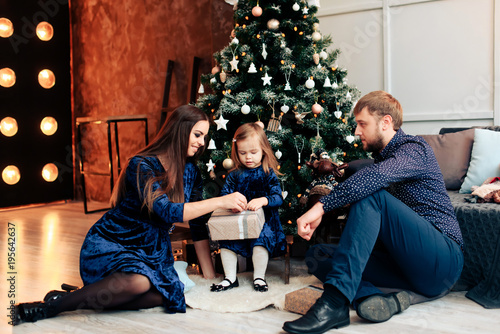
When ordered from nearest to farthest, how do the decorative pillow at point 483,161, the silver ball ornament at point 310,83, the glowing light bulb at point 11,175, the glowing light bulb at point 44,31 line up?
1. the decorative pillow at point 483,161
2. the silver ball ornament at point 310,83
3. the glowing light bulb at point 11,175
4. the glowing light bulb at point 44,31

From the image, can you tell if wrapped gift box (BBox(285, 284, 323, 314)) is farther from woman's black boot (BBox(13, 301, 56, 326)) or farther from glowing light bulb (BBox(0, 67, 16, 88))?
glowing light bulb (BBox(0, 67, 16, 88))

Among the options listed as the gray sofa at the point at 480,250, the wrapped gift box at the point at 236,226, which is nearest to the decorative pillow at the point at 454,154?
the gray sofa at the point at 480,250

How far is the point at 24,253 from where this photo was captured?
3.24 metres

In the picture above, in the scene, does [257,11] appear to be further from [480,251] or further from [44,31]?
[44,31]

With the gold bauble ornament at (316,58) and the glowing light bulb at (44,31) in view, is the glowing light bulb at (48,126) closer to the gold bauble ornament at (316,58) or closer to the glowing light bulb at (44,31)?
the glowing light bulb at (44,31)

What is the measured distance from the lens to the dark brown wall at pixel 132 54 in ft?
14.9

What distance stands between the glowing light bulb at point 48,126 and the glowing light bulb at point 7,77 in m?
0.57

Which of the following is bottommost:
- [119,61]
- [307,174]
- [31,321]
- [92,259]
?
[31,321]

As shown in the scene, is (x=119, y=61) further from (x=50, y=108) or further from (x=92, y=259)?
(x=92, y=259)

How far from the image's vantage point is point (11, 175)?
536 centimetres

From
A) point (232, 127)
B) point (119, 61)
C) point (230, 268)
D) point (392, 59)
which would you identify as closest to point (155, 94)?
point (119, 61)

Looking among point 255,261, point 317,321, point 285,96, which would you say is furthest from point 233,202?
point 285,96

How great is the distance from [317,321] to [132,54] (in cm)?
435

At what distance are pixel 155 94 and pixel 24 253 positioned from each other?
2342 millimetres
